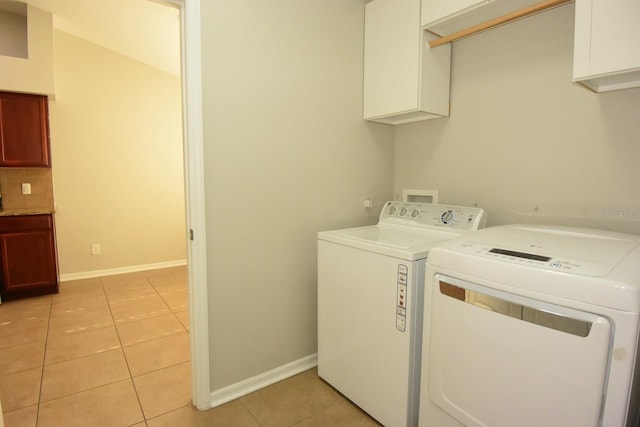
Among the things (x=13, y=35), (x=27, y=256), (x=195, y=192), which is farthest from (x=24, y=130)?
(x=195, y=192)

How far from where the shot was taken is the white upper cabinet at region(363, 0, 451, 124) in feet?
6.17

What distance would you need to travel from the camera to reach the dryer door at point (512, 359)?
909 millimetres

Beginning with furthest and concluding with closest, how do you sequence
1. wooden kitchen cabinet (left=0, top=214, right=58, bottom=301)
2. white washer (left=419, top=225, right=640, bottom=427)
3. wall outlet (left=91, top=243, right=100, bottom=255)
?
wall outlet (left=91, top=243, right=100, bottom=255), wooden kitchen cabinet (left=0, top=214, right=58, bottom=301), white washer (left=419, top=225, right=640, bottom=427)

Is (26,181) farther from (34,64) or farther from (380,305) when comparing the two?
(380,305)

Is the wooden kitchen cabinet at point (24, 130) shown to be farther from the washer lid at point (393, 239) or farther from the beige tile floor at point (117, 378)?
the washer lid at point (393, 239)

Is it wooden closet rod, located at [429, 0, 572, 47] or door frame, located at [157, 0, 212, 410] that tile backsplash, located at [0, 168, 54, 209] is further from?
wooden closet rod, located at [429, 0, 572, 47]

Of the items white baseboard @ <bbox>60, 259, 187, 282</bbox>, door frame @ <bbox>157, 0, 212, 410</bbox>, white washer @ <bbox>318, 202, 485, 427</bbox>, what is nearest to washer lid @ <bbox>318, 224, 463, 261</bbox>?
white washer @ <bbox>318, 202, 485, 427</bbox>

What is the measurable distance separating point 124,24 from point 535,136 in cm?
359

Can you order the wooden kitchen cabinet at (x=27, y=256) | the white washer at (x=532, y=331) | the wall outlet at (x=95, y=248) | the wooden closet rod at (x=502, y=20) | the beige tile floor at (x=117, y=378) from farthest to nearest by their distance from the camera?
the wall outlet at (x=95, y=248)
the wooden kitchen cabinet at (x=27, y=256)
the beige tile floor at (x=117, y=378)
the wooden closet rod at (x=502, y=20)
the white washer at (x=532, y=331)

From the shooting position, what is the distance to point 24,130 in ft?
10.6

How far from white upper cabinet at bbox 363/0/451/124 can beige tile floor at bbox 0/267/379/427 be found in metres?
1.72

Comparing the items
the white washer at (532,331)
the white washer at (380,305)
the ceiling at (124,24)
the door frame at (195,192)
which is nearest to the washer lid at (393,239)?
the white washer at (380,305)

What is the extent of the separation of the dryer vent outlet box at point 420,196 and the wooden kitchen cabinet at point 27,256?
347 centimetres

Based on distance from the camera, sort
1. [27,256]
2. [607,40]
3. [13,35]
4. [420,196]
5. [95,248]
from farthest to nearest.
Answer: [95,248]
[13,35]
[27,256]
[420,196]
[607,40]
